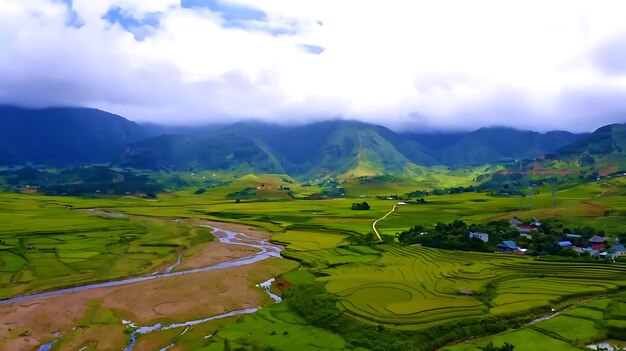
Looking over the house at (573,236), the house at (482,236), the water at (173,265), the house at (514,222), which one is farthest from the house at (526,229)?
the water at (173,265)

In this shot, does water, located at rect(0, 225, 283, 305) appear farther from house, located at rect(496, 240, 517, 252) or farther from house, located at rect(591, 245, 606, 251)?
house, located at rect(591, 245, 606, 251)

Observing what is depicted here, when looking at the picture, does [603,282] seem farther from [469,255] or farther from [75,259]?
[75,259]

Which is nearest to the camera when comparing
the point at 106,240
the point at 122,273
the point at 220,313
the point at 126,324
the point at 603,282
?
the point at 126,324

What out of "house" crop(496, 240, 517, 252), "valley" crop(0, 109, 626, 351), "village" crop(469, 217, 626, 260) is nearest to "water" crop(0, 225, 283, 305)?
"valley" crop(0, 109, 626, 351)

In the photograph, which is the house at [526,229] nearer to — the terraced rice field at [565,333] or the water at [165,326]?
the terraced rice field at [565,333]

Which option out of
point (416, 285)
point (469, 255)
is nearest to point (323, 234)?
point (469, 255)

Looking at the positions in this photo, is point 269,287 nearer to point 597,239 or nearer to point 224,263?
point 224,263
